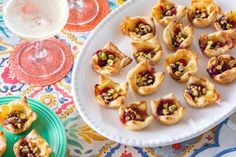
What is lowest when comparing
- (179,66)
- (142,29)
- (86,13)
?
(179,66)

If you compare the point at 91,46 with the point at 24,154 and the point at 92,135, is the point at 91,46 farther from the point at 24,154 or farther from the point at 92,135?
the point at 24,154

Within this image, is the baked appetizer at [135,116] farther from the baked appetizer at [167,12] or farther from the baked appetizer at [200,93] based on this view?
the baked appetizer at [167,12]

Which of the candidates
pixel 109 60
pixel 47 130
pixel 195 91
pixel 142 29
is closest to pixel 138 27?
pixel 142 29

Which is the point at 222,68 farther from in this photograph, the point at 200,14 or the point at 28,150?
the point at 28,150

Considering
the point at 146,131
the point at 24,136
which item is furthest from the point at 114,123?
the point at 24,136

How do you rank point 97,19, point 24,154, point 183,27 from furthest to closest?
point 97,19 < point 183,27 < point 24,154

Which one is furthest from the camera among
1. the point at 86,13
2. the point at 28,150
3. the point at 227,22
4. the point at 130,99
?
the point at 86,13
